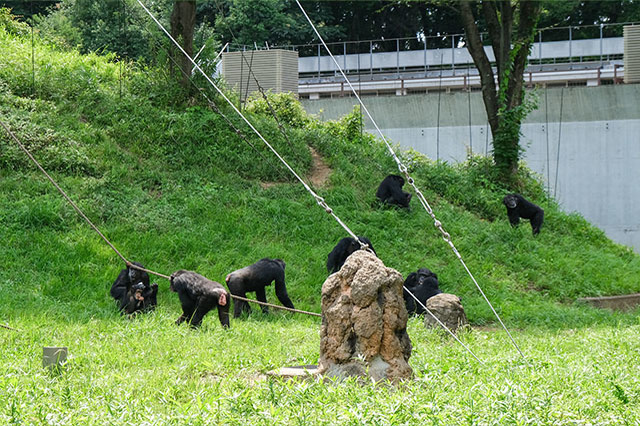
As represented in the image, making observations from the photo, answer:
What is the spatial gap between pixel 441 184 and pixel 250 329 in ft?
31.1

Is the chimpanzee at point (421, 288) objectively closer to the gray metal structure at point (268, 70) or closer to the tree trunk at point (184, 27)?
the tree trunk at point (184, 27)

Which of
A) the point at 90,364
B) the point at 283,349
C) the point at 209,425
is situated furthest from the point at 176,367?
the point at 209,425

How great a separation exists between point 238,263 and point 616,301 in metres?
6.26

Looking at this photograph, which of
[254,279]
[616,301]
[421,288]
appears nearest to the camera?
[254,279]

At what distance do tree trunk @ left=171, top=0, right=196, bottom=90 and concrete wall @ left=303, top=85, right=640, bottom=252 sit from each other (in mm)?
6173

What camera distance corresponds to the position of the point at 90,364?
21.9ft

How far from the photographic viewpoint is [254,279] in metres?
10.0

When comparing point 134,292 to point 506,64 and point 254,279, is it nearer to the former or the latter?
point 254,279

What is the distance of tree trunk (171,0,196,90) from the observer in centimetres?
1762

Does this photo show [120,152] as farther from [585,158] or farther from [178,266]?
A: [585,158]

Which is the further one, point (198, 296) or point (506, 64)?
point (506, 64)

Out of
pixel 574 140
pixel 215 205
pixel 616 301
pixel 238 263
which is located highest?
pixel 574 140

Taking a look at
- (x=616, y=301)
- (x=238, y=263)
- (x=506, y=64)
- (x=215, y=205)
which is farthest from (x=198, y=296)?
(x=506, y=64)

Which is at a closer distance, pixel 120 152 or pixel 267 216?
pixel 267 216
